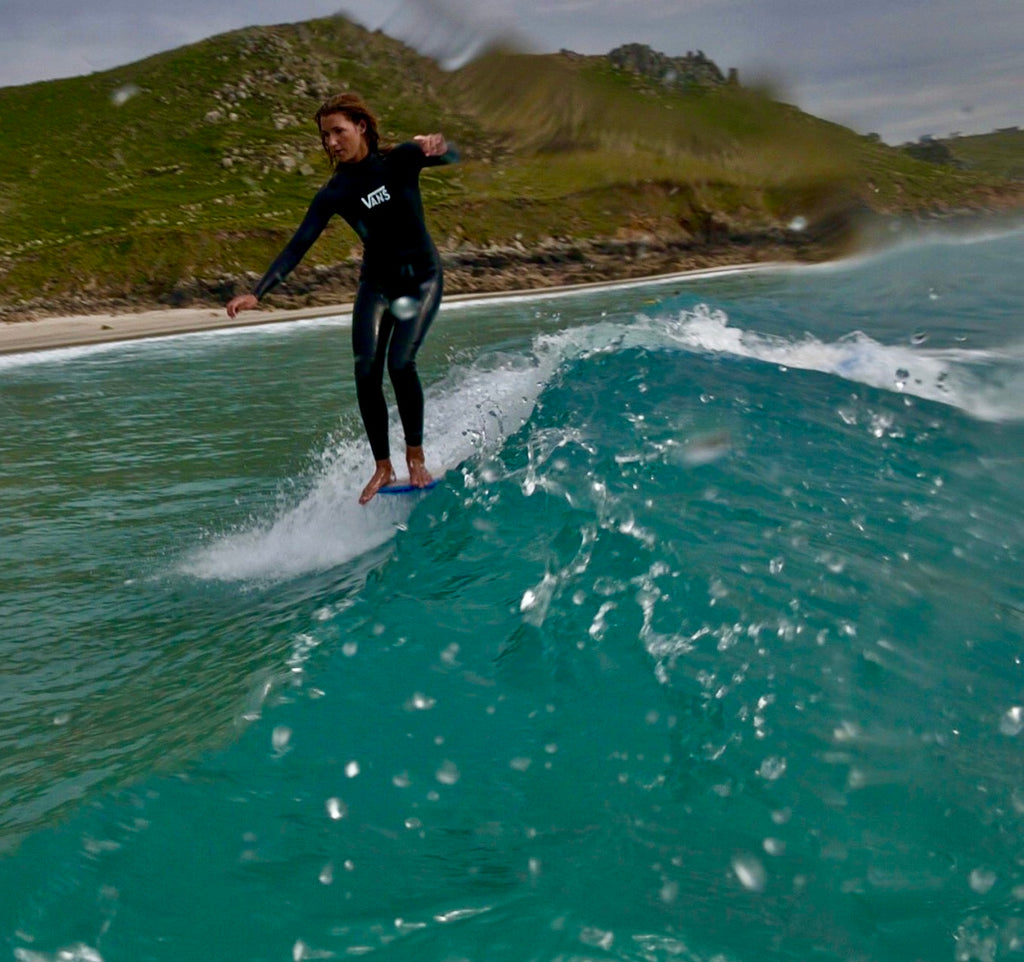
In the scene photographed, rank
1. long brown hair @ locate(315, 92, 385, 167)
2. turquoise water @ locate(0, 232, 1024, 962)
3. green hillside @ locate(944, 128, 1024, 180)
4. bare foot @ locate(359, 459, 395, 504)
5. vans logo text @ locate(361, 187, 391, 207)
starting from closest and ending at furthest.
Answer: turquoise water @ locate(0, 232, 1024, 962) → long brown hair @ locate(315, 92, 385, 167) → vans logo text @ locate(361, 187, 391, 207) → bare foot @ locate(359, 459, 395, 504) → green hillside @ locate(944, 128, 1024, 180)

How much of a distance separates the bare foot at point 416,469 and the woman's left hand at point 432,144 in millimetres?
1823

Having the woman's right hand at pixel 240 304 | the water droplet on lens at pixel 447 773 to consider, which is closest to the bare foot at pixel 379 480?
the woman's right hand at pixel 240 304

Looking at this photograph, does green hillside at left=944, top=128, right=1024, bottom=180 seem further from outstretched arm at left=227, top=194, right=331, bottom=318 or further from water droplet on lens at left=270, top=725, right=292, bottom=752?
water droplet on lens at left=270, top=725, right=292, bottom=752

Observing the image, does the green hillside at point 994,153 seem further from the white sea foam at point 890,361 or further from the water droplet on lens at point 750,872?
the water droplet on lens at point 750,872

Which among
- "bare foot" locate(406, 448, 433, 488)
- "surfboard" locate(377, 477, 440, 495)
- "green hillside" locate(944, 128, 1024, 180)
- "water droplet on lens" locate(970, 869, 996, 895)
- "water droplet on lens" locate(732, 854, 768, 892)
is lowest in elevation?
"water droplet on lens" locate(970, 869, 996, 895)

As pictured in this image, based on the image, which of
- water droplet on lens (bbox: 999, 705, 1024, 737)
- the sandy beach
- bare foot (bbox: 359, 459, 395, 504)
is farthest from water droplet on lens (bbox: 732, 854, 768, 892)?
the sandy beach

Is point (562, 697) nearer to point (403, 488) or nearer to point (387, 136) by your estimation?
point (403, 488)

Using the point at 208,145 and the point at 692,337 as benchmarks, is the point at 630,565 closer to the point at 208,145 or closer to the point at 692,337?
the point at 692,337

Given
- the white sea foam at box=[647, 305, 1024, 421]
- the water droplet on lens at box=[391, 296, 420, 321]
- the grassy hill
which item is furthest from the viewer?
the white sea foam at box=[647, 305, 1024, 421]

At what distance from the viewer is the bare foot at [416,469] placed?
632cm

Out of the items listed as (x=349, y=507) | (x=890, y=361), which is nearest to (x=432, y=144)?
(x=349, y=507)

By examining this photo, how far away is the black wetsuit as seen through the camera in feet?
20.1

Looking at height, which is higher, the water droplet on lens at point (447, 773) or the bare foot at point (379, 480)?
the bare foot at point (379, 480)

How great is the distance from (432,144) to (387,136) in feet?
131
